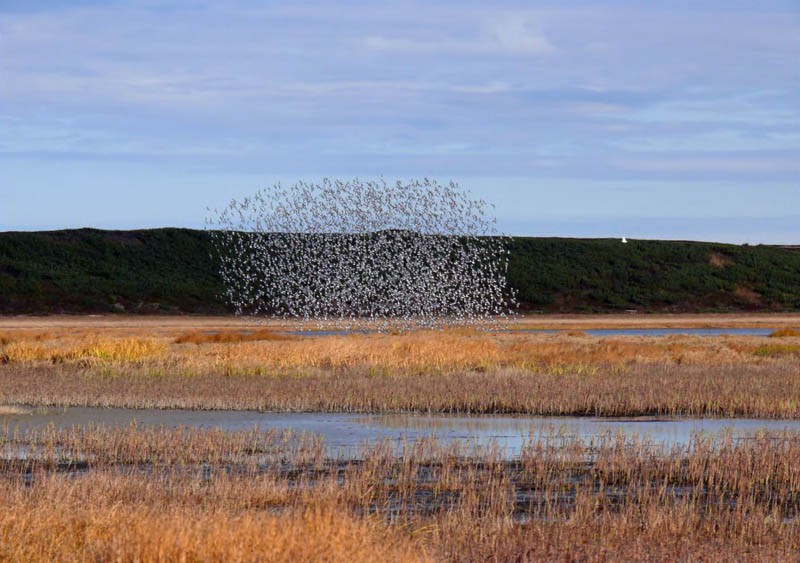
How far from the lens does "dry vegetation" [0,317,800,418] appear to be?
21688 mm

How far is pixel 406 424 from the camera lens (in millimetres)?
19266

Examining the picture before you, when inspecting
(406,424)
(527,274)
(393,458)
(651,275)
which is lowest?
(406,424)

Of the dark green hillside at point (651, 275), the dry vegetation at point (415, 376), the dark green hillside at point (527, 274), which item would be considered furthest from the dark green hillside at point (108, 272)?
the dry vegetation at point (415, 376)

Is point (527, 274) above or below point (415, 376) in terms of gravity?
above

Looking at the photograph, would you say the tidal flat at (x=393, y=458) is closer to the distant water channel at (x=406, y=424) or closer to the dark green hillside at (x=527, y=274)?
the distant water channel at (x=406, y=424)

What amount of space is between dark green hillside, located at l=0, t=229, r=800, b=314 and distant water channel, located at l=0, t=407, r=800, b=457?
69841 mm

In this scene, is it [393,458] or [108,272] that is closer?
[393,458]

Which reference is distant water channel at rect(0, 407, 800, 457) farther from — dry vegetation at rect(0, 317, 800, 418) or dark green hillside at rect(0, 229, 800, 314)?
dark green hillside at rect(0, 229, 800, 314)

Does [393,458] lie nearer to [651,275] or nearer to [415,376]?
[415,376]

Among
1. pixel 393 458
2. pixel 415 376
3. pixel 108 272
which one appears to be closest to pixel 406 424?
pixel 393 458

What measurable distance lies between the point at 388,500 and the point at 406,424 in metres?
7.36

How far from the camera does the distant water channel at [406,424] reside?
17.4 m

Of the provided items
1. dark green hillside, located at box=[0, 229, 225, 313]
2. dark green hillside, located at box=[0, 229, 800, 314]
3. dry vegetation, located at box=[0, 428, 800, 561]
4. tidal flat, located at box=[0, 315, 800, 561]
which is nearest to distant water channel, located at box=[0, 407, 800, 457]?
tidal flat, located at box=[0, 315, 800, 561]

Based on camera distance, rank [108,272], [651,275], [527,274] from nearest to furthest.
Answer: [108,272], [527,274], [651,275]
